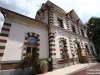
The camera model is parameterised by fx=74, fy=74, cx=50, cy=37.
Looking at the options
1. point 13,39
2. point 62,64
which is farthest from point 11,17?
point 62,64

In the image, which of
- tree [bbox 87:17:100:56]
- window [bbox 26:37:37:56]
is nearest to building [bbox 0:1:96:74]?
window [bbox 26:37:37:56]

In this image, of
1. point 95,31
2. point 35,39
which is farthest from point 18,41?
point 95,31

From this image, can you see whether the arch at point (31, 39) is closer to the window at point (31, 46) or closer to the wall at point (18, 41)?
the window at point (31, 46)

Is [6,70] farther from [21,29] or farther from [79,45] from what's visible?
[79,45]

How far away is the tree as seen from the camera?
19906 mm

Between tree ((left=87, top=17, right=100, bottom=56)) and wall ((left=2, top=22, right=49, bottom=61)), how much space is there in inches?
670

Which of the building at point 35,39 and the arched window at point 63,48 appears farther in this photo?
the arched window at point 63,48

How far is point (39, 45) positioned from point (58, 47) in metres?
2.46

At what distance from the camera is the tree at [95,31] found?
65.3ft

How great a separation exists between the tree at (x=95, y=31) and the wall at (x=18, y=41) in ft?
55.8

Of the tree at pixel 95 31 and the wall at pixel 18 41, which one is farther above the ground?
the tree at pixel 95 31

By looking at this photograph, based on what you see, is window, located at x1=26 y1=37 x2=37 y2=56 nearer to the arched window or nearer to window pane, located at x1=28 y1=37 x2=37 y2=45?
window pane, located at x1=28 y1=37 x2=37 y2=45

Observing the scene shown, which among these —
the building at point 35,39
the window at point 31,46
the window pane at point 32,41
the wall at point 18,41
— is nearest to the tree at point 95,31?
the building at point 35,39

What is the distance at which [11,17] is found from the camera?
694 cm
